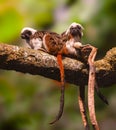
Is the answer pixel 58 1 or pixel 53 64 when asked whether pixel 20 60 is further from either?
pixel 58 1

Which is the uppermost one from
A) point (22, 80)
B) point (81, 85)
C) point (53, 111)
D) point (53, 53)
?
point (22, 80)

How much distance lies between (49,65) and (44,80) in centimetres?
234

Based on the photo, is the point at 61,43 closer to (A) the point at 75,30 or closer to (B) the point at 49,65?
(A) the point at 75,30

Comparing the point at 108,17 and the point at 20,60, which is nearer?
the point at 20,60

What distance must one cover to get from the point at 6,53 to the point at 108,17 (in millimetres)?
1529

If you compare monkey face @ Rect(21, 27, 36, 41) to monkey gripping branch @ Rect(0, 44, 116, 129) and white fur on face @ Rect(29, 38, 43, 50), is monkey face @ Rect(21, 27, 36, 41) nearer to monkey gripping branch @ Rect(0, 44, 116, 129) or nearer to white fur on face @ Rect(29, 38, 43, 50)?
white fur on face @ Rect(29, 38, 43, 50)

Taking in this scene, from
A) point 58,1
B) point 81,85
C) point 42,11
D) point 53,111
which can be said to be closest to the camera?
point 81,85

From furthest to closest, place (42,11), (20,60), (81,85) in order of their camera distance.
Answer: (42,11) < (81,85) < (20,60)

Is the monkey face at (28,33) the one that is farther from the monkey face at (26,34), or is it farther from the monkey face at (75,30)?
the monkey face at (75,30)

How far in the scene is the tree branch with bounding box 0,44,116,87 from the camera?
74.7 inches

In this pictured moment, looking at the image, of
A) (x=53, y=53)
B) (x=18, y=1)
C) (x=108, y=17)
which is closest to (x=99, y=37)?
(x=108, y=17)

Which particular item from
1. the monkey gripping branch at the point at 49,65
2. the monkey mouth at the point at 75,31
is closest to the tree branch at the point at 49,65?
the monkey gripping branch at the point at 49,65

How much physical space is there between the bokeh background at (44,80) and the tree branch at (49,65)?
3.24ft

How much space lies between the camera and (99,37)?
370cm
